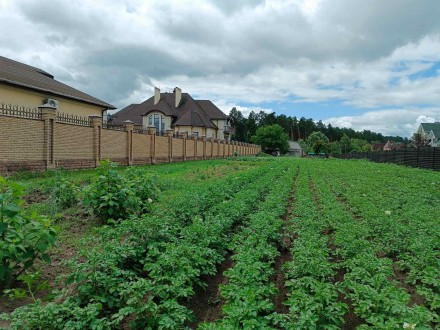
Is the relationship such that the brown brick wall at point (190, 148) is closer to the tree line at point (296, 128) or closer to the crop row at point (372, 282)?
the crop row at point (372, 282)

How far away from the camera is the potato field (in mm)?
2494

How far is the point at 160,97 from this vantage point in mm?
52375

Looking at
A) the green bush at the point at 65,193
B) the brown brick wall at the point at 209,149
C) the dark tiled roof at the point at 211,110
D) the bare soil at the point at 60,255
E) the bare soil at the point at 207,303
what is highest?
the dark tiled roof at the point at 211,110

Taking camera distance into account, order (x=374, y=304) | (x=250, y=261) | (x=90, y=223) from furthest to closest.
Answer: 1. (x=90, y=223)
2. (x=250, y=261)
3. (x=374, y=304)

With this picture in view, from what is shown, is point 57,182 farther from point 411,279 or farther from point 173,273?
point 411,279

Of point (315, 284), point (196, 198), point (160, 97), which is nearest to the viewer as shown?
point (315, 284)

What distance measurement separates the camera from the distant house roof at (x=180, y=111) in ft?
158

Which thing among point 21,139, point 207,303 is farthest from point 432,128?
point 207,303

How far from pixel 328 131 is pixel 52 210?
132407mm

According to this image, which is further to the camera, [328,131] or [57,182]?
[328,131]

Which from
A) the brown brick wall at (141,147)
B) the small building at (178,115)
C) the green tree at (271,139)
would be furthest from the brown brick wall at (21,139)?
the green tree at (271,139)

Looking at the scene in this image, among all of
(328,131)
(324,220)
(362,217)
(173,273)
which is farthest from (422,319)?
(328,131)

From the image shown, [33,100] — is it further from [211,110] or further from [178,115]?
[211,110]

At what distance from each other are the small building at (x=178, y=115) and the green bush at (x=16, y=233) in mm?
41476
